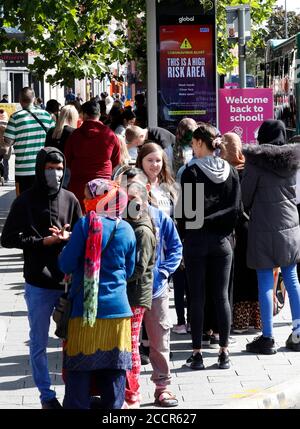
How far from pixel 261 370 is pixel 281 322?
6.30 feet

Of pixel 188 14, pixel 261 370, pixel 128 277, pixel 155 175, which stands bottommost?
pixel 261 370

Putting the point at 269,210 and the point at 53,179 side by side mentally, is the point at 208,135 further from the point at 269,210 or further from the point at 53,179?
the point at 53,179

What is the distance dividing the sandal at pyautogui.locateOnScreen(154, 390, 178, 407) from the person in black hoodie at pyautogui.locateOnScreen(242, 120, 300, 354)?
1.74 m

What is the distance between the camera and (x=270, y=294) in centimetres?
912

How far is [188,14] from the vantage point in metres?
16.4

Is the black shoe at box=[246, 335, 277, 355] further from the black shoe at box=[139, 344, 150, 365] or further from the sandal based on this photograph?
the sandal

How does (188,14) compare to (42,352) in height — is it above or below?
above

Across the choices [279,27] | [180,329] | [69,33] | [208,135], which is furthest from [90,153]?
[279,27]

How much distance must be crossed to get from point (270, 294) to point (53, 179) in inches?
103

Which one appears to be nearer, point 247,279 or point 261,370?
point 261,370

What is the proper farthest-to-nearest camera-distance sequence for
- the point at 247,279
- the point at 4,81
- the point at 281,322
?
the point at 4,81 < the point at 281,322 < the point at 247,279

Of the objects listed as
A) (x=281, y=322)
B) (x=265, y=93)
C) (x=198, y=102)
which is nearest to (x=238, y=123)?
(x=265, y=93)

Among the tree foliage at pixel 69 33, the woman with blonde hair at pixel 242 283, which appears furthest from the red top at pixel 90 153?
the tree foliage at pixel 69 33

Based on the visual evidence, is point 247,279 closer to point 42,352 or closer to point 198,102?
point 42,352
